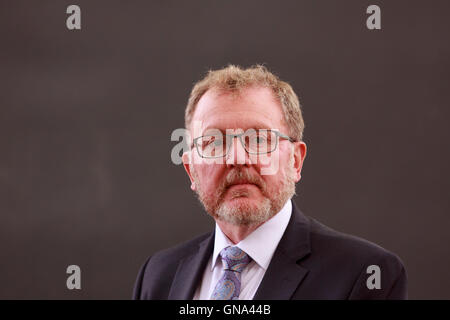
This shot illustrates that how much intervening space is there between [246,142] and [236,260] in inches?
17.0

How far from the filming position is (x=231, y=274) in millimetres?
1984

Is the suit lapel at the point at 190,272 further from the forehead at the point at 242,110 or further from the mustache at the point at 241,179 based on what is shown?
the forehead at the point at 242,110

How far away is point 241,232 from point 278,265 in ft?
0.64

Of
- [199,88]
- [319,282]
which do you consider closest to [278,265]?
[319,282]

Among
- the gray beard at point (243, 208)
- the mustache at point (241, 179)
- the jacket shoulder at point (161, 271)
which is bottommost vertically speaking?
the jacket shoulder at point (161, 271)

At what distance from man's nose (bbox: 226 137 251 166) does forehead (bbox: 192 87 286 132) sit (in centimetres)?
6

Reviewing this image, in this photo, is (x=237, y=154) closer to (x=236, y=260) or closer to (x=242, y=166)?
(x=242, y=166)

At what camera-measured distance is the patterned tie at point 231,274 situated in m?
1.95

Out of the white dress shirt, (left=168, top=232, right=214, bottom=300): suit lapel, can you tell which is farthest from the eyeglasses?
(left=168, top=232, right=214, bottom=300): suit lapel

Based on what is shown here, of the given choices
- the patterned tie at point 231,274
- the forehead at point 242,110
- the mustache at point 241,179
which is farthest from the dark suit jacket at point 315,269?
the forehead at point 242,110

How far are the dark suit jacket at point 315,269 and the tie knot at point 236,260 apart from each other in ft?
0.38
